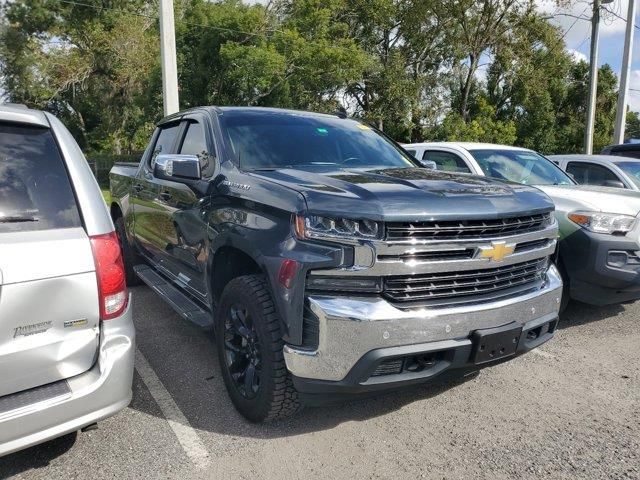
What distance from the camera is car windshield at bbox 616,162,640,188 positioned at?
7.48 meters

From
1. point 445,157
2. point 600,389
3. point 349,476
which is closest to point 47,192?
point 349,476

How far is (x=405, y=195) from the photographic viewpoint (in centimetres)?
261

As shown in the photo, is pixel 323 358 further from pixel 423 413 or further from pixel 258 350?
pixel 423 413

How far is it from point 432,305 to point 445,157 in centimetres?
456

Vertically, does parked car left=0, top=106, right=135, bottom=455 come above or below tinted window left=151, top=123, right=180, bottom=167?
below

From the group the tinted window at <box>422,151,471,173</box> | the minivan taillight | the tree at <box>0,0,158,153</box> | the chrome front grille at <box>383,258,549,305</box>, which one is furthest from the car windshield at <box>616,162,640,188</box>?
the tree at <box>0,0,158,153</box>

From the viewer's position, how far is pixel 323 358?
8.07 feet

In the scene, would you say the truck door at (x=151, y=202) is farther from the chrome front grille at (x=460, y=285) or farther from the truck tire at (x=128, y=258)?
the chrome front grille at (x=460, y=285)

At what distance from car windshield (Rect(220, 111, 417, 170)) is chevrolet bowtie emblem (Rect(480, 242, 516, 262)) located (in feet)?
4.06

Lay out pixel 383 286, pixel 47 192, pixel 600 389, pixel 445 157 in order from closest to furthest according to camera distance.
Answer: pixel 47 192
pixel 383 286
pixel 600 389
pixel 445 157

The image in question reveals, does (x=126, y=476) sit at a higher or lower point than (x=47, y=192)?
lower

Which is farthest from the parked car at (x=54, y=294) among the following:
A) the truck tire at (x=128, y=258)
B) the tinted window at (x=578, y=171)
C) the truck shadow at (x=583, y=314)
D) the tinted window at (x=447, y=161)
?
the tinted window at (x=578, y=171)

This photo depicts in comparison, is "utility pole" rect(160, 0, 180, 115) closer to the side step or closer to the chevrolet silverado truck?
the side step

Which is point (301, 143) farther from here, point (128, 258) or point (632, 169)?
point (632, 169)
